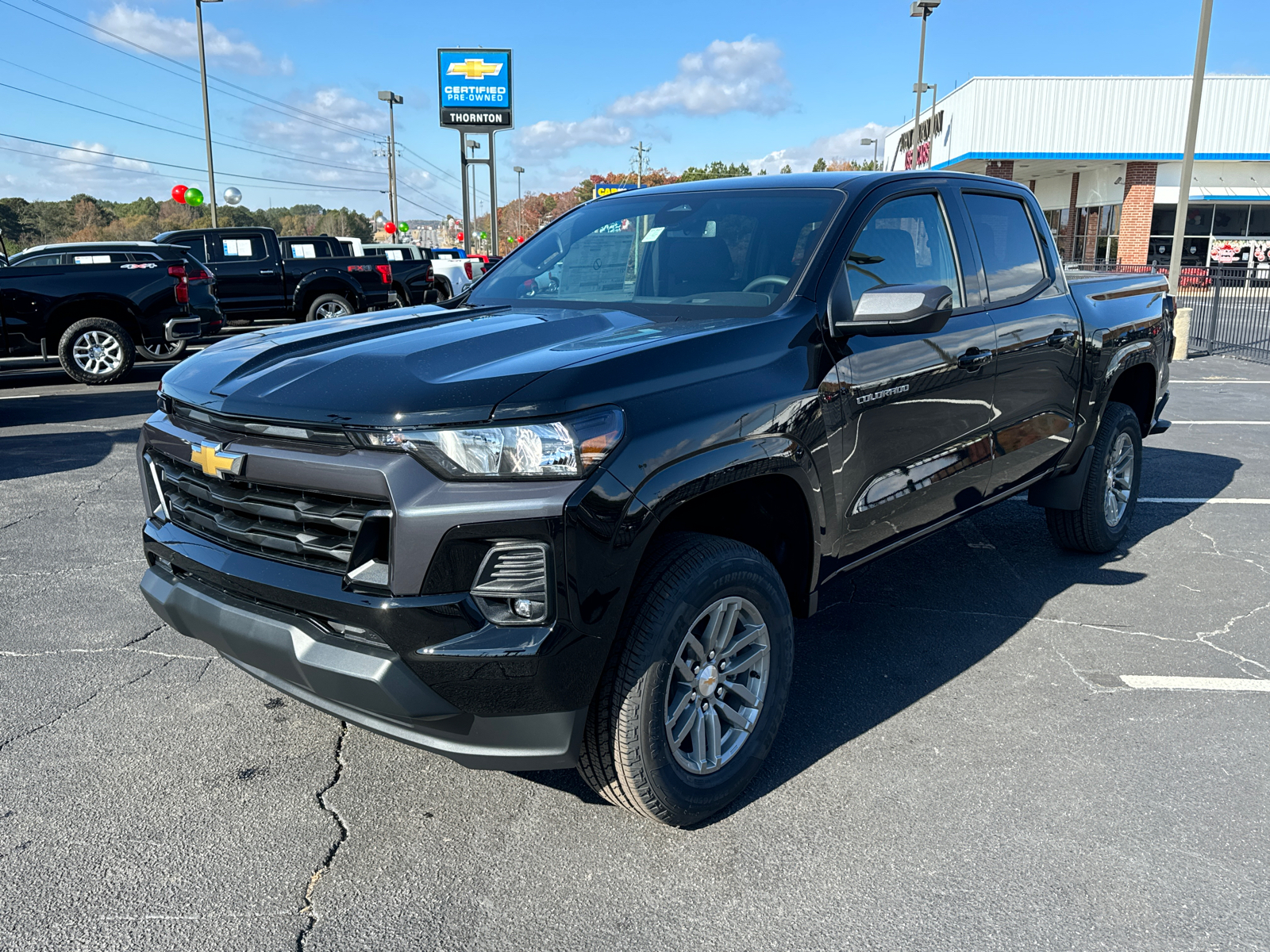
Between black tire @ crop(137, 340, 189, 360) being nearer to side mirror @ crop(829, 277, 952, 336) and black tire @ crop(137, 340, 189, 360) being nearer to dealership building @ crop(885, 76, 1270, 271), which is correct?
side mirror @ crop(829, 277, 952, 336)

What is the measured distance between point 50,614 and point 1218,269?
18.5 m

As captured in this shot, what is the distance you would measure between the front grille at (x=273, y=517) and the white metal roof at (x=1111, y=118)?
34362 mm

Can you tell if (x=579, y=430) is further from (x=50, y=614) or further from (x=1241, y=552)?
(x=1241, y=552)

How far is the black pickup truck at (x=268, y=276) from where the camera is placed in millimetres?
16422

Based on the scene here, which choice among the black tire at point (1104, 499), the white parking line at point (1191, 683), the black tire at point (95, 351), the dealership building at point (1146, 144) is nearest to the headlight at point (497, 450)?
the white parking line at point (1191, 683)

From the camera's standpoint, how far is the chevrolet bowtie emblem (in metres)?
2.66

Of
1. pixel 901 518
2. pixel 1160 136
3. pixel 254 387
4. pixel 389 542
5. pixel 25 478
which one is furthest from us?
pixel 1160 136

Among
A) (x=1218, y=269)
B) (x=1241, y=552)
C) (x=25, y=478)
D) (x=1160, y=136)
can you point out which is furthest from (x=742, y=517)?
(x=1160, y=136)

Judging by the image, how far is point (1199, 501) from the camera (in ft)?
22.3

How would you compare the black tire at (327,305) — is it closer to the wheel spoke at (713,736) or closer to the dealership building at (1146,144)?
the wheel spoke at (713,736)

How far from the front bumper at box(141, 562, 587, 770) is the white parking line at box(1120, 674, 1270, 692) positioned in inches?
99.4

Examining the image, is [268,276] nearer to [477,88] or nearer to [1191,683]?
[1191,683]

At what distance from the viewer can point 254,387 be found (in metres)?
2.74

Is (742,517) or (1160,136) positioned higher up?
(1160,136)
